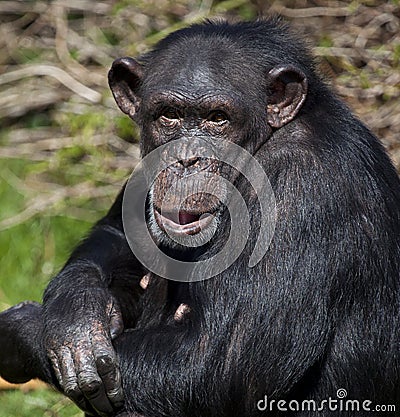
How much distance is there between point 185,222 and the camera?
5180 millimetres

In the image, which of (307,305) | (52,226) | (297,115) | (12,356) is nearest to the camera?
(307,305)

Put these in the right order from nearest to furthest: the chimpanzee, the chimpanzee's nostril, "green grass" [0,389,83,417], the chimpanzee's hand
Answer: the chimpanzee < the chimpanzee's hand < the chimpanzee's nostril < "green grass" [0,389,83,417]

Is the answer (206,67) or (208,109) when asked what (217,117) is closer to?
(208,109)

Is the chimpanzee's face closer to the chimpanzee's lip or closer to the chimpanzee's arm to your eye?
the chimpanzee's lip

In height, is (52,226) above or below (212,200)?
below

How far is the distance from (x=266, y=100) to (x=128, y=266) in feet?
4.44

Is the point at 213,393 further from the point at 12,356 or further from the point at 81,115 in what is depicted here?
the point at 81,115

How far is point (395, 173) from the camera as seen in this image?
543 cm

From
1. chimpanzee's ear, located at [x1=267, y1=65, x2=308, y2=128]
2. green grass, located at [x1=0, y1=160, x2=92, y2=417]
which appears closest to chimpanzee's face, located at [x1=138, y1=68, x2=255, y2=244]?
chimpanzee's ear, located at [x1=267, y1=65, x2=308, y2=128]

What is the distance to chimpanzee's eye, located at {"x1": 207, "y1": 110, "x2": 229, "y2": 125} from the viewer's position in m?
5.15

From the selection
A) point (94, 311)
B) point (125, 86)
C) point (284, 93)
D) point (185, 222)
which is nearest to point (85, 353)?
point (94, 311)

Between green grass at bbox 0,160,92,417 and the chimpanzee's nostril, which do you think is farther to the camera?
green grass at bbox 0,160,92,417

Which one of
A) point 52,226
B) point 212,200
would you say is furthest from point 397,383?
point 52,226

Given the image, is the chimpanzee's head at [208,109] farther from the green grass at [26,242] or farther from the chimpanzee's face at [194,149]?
the green grass at [26,242]
